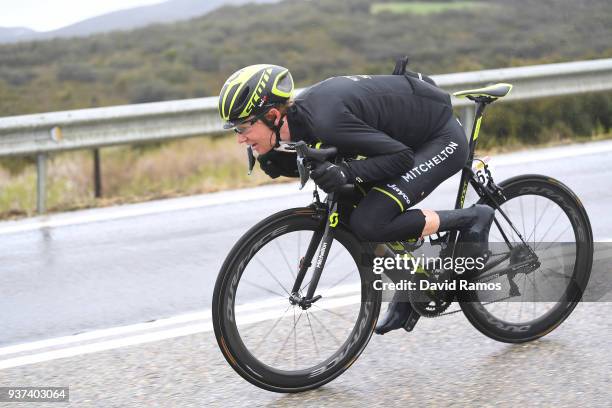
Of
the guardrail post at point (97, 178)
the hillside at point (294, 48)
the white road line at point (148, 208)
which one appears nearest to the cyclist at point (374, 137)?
the white road line at point (148, 208)

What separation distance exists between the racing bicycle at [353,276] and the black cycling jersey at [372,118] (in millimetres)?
108

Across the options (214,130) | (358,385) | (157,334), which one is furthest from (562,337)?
(214,130)

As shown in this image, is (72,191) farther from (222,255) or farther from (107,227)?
(222,255)

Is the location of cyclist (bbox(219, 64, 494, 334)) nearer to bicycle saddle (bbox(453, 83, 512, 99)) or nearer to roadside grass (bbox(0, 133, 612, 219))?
bicycle saddle (bbox(453, 83, 512, 99))

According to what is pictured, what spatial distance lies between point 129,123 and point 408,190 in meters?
5.62

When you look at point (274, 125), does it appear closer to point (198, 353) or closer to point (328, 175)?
point (328, 175)

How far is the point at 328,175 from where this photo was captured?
4.06 m

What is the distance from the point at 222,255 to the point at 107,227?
4.97 ft

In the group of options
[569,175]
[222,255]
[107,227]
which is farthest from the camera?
[569,175]

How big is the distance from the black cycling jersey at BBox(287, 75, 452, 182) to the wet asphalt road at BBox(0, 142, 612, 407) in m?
1.02

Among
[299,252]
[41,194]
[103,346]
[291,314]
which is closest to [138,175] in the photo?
[41,194]

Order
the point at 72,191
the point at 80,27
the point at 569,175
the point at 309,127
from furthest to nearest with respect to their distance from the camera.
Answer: the point at 80,27, the point at 72,191, the point at 569,175, the point at 309,127

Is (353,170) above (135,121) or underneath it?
above

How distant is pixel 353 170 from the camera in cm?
420
